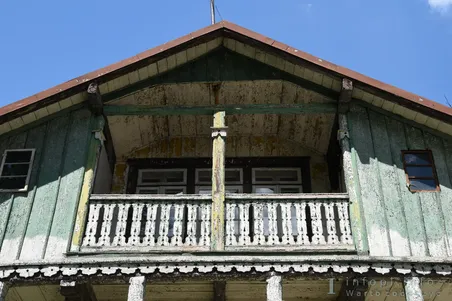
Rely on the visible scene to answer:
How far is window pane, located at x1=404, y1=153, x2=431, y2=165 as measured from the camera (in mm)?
11648

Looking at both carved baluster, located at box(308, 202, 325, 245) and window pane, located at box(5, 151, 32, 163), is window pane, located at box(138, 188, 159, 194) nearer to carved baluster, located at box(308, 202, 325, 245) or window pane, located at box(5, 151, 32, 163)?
window pane, located at box(5, 151, 32, 163)

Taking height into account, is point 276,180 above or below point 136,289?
above

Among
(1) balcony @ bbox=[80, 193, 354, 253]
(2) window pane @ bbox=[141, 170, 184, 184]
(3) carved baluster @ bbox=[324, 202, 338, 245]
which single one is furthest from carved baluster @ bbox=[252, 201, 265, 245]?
(2) window pane @ bbox=[141, 170, 184, 184]

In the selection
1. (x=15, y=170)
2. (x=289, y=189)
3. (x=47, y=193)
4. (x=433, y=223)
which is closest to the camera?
(x=433, y=223)

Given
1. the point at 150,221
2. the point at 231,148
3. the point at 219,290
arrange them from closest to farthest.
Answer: the point at 150,221
the point at 219,290
the point at 231,148

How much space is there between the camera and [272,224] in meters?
10.9

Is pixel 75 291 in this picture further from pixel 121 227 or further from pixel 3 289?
pixel 121 227

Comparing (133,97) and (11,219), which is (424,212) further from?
(11,219)

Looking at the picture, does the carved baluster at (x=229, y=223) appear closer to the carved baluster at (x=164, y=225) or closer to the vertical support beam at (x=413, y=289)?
the carved baluster at (x=164, y=225)

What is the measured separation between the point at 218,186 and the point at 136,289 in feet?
7.60

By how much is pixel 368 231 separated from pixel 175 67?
489 cm

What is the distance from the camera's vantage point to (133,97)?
12539 millimetres

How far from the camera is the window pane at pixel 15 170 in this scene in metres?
11.6

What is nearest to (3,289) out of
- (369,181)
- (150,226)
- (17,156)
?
(150,226)
